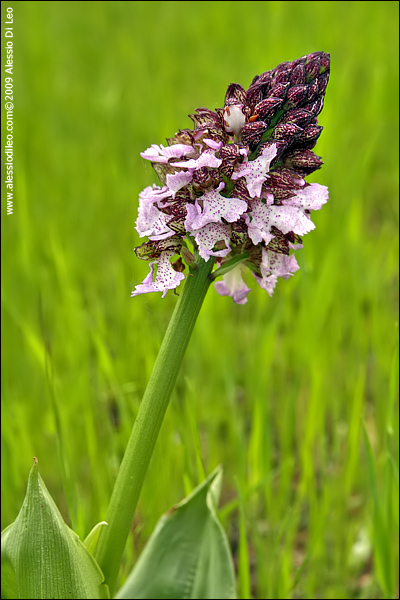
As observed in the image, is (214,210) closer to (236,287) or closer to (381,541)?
(236,287)

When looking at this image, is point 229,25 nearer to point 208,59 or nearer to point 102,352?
point 208,59

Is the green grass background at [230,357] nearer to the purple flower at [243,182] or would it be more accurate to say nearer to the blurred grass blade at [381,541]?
the blurred grass blade at [381,541]

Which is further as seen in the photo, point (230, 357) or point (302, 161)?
point (230, 357)

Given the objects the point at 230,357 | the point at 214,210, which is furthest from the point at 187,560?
the point at 230,357

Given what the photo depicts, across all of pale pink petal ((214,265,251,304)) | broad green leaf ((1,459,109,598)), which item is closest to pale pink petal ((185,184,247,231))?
pale pink petal ((214,265,251,304))

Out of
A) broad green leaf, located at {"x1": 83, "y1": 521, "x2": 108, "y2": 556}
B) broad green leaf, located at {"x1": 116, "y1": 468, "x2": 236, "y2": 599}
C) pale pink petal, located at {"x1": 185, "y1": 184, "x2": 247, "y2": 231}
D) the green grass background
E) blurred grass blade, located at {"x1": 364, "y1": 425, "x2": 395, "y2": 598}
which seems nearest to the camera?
pale pink petal, located at {"x1": 185, "y1": 184, "x2": 247, "y2": 231}

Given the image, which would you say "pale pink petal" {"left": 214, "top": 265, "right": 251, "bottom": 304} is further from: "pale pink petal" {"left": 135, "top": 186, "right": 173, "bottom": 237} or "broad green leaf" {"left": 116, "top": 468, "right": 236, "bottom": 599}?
"broad green leaf" {"left": 116, "top": 468, "right": 236, "bottom": 599}

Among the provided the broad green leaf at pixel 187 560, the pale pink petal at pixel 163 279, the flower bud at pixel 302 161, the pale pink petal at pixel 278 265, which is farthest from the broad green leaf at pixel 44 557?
the flower bud at pixel 302 161
